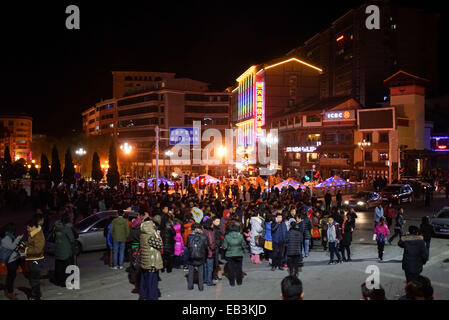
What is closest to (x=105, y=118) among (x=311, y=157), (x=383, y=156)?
(x=311, y=157)

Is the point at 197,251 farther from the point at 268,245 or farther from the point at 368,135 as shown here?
the point at 368,135

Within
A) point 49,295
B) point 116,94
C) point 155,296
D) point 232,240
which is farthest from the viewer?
point 116,94

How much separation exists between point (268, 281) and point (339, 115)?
44698 mm

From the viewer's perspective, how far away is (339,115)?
51.9m

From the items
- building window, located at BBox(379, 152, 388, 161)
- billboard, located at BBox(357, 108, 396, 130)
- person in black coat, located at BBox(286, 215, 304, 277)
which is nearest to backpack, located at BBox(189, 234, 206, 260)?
person in black coat, located at BBox(286, 215, 304, 277)

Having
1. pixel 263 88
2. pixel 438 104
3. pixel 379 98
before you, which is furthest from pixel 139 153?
pixel 438 104

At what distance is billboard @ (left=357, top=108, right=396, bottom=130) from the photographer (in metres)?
47.0

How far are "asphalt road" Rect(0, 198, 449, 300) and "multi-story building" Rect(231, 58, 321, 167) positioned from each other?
5345cm

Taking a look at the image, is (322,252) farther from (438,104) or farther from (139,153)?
(139,153)

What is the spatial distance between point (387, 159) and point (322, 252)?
36620mm

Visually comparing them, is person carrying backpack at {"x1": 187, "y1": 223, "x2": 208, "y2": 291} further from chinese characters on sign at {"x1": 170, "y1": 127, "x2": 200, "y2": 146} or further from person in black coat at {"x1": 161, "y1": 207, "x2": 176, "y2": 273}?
chinese characters on sign at {"x1": 170, "y1": 127, "x2": 200, "y2": 146}

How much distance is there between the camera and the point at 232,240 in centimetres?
984

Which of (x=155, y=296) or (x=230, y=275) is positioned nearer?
(x=155, y=296)

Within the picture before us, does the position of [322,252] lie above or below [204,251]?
below
